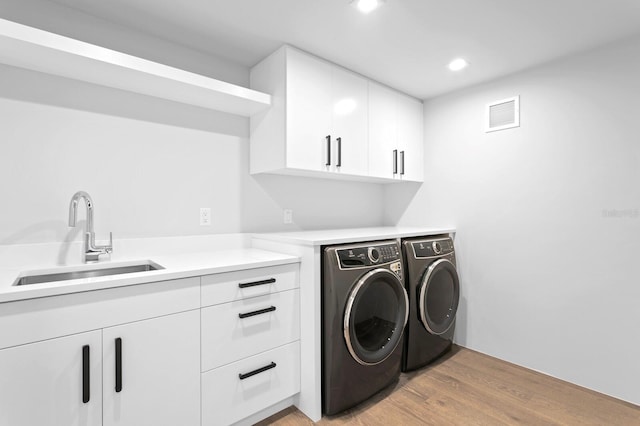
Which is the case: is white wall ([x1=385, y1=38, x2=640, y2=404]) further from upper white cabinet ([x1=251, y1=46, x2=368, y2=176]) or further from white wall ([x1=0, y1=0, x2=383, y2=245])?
white wall ([x1=0, y1=0, x2=383, y2=245])

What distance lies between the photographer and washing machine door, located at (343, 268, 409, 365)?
69.7 inches

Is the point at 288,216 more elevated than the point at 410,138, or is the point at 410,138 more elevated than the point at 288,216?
the point at 410,138

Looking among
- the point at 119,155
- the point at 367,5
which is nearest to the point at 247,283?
the point at 119,155

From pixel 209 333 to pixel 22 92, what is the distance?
4.82ft

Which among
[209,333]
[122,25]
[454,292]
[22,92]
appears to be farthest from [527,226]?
[22,92]

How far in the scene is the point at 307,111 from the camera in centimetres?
206

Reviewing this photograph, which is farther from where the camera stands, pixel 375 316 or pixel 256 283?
pixel 375 316

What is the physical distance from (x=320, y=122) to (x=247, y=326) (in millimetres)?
1334

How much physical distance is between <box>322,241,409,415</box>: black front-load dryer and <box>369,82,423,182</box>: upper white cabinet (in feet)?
2.65

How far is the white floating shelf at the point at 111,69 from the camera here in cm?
135

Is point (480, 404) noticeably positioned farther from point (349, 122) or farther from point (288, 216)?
point (349, 122)

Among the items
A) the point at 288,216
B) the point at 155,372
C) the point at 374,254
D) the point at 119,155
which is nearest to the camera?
the point at 155,372

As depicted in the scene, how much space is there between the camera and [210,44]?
1996 mm

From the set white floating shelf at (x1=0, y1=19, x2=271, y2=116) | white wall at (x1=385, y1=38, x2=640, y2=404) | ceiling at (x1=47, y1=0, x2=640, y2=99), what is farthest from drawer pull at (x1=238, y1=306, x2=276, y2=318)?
white wall at (x1=385, y1=38, x2=640, y2=404)
